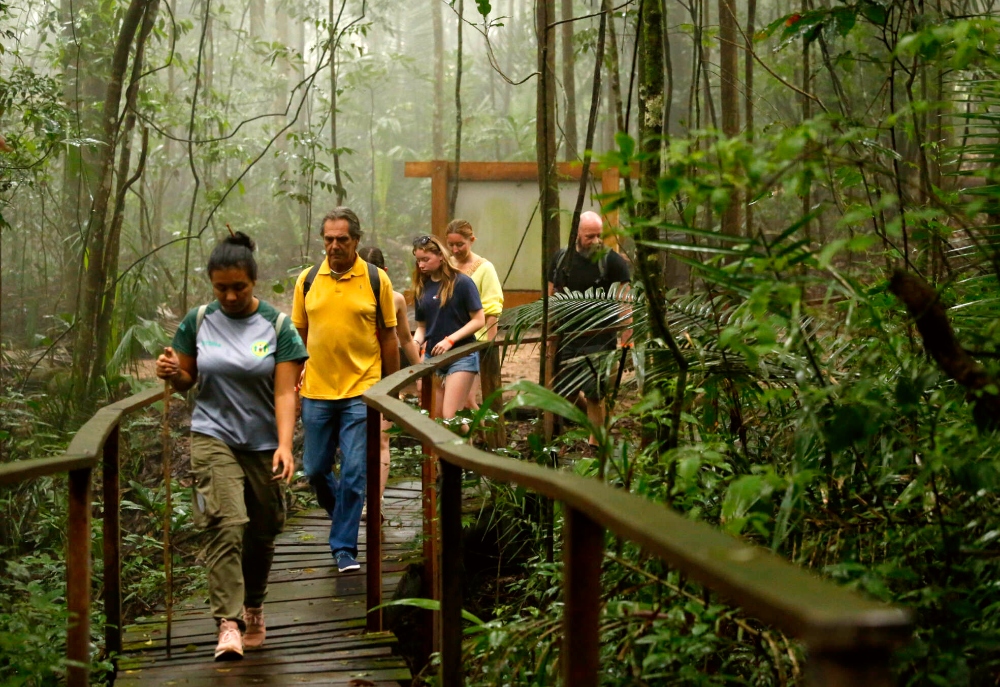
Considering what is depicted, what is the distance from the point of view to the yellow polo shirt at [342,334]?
534cm

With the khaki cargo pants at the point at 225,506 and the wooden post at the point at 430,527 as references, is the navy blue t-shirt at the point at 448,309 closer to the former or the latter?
the wooden post at the point at 430,527

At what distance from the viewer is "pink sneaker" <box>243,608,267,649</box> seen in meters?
4.57

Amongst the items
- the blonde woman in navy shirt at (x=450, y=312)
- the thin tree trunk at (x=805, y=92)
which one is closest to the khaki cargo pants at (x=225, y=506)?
the blonde woman in navy shirt at (x=450, y=312)

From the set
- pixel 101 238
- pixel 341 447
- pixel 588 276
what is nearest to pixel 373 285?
pixel 341 447

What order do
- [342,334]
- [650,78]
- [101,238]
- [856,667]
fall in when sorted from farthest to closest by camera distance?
[101,238] < [342,334] < [650,78] < [856,667]

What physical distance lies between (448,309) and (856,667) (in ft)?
18.2

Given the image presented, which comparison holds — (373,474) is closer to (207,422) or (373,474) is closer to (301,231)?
(207,422)

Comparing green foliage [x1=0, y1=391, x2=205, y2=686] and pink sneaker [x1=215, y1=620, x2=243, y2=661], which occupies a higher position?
pink sneaker [x1=215, y1=620, x2=243, y2=661]

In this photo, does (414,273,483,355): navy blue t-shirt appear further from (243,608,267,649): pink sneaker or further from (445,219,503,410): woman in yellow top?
(243,608,267,649): pink sneaker

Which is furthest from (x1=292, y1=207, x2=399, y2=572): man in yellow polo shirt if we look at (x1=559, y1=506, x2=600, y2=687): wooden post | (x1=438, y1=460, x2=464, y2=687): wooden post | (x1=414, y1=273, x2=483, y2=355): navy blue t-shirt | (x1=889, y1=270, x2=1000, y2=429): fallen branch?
(x1=889, y1=270, x2=1000, y2=429): fallen branch

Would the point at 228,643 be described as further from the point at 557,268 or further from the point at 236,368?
the point at 557,268

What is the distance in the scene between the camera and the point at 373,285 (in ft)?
17.7

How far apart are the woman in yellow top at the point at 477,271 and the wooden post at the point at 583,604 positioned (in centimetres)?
488

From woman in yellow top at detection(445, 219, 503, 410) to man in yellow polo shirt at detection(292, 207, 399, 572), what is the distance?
1614mm
